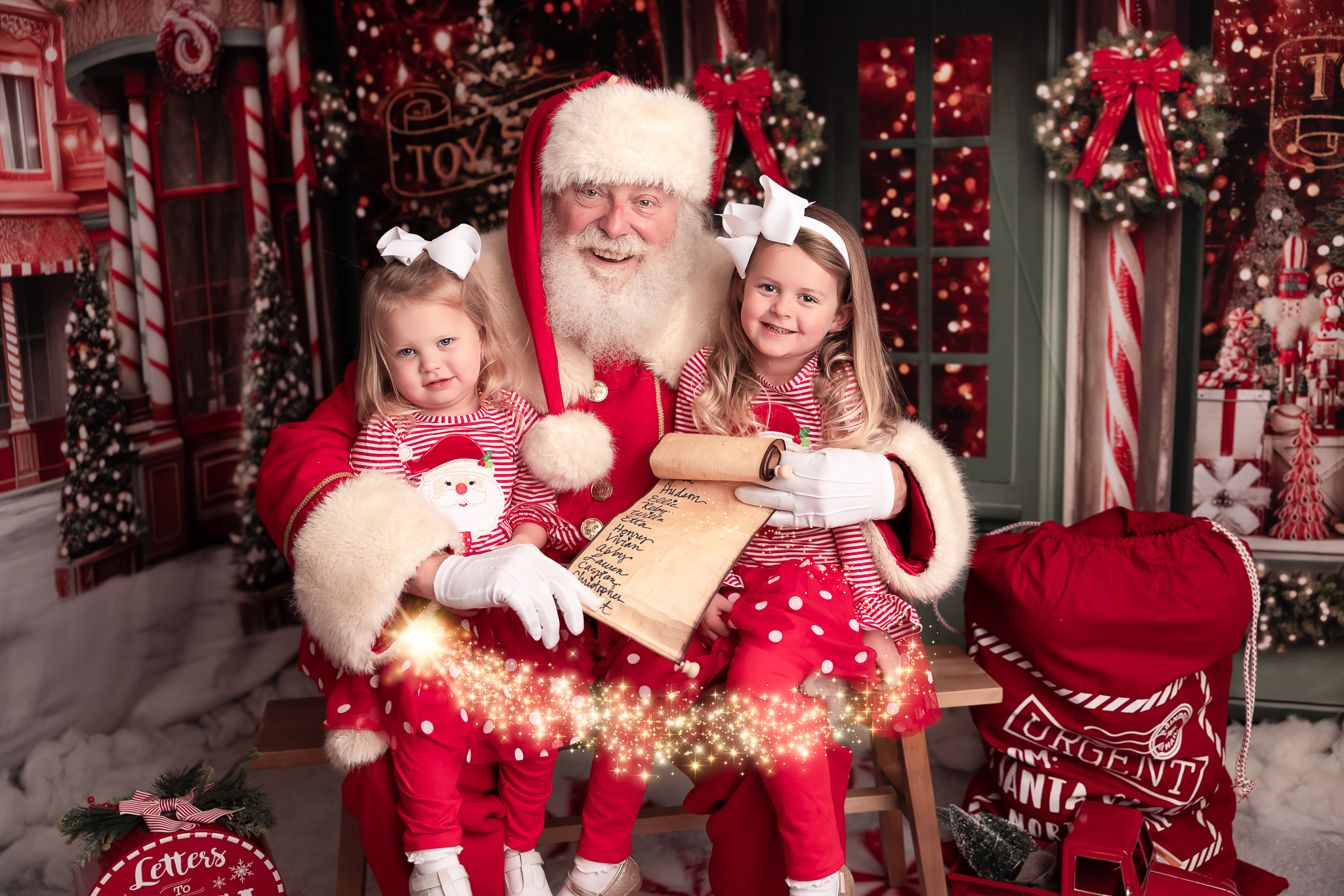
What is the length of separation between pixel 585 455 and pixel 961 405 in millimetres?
1676

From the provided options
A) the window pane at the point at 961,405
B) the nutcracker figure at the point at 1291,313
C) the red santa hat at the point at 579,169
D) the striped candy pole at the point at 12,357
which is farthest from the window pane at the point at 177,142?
the nutcracker figure at the point at 1291,313

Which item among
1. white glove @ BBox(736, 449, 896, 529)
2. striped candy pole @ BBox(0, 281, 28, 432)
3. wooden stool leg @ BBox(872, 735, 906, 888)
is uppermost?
striped candy pole @ BBox(0, 281, 28, 432)

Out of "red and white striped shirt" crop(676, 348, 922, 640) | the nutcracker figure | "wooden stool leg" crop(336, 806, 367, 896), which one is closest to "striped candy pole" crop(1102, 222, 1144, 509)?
the nutcracker figure

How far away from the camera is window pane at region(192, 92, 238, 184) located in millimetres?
3500

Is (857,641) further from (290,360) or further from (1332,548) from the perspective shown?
(290,360)

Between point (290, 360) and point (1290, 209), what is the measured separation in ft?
11.1

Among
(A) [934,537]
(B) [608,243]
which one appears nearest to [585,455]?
(B) [608,243]

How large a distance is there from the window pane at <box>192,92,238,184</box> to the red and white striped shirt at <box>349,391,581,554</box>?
177cm

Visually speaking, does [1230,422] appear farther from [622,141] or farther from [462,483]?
[462,483]

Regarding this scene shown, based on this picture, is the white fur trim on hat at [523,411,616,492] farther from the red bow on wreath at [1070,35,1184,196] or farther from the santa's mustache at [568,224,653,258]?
the red bow on wreath at [1070,35,1184,196]

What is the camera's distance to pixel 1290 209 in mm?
2980

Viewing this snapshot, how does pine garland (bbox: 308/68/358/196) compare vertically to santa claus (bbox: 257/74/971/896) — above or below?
above

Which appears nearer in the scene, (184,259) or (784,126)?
(784,126)

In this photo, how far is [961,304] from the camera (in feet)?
11.2
